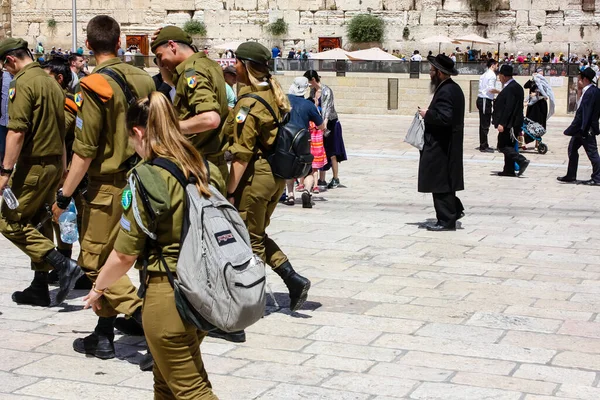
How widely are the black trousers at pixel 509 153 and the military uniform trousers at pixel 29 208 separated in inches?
341

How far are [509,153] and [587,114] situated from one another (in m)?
1.28

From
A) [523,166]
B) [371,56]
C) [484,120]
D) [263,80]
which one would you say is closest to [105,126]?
[263,80]

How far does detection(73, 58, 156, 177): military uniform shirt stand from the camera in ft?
17.4

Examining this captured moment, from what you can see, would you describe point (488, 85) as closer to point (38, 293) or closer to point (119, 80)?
point (38, 293)

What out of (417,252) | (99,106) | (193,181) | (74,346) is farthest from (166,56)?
(417,252)

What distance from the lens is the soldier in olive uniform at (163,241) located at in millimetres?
3646

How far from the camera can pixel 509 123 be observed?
14.1 m

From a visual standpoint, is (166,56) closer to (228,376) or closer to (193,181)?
(228,376)

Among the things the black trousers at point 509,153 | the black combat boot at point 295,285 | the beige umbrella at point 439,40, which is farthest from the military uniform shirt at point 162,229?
the beige umbrella at point 439,40

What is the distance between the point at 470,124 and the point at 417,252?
14.2 meters

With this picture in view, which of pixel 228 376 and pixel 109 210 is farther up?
pixel 109 210

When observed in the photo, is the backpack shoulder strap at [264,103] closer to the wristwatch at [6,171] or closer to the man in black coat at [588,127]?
the wristwatch at [6,171]

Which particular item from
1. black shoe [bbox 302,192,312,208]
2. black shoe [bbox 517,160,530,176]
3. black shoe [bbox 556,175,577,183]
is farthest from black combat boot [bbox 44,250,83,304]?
black shoe [bbox 517,160,530,176]

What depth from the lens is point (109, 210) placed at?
5.42 meters
